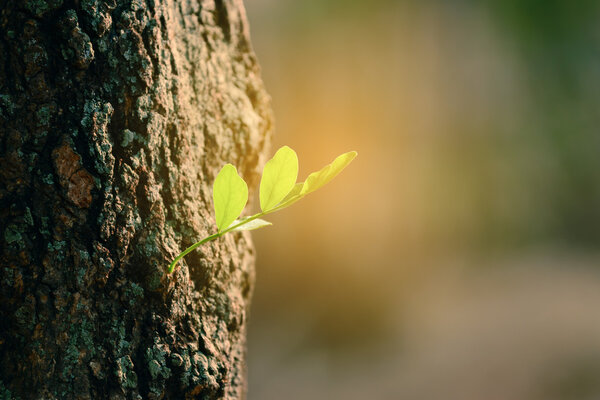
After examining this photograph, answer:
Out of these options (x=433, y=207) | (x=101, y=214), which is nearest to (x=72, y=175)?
(x=101, y=214)

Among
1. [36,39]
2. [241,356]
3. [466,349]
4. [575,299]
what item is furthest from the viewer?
[575,299]

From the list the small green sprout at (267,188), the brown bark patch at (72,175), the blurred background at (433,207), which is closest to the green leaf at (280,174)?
the small green sprout at (267,188)

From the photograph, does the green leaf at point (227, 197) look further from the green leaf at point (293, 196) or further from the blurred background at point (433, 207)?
the blurred background at point (433, 207)

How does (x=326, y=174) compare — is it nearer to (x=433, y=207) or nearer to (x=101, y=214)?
(x=101, y=214)

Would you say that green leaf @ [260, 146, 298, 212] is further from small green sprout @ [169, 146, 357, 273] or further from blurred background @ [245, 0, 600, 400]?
blurred background @ [245, 0, 600, 400]

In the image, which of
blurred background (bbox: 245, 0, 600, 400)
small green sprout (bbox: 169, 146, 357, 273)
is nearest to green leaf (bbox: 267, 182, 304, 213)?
small green sprout (bbox: 169, 146, 357, 273)

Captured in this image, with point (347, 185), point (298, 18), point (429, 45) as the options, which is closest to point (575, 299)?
point (347, 185)

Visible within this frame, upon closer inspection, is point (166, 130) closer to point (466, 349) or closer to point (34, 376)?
point (34, 376)
